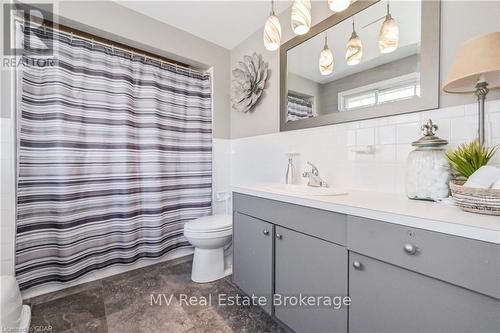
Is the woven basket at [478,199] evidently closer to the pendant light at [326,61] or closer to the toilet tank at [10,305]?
the pendant light at [326,61]

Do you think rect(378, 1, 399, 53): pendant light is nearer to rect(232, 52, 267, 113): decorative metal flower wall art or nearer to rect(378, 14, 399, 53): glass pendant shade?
rect(378, 14, 399, 53): glass pendant shade

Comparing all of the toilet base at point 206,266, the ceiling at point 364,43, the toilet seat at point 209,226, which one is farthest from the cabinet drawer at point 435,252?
the toilet base at point 206,266

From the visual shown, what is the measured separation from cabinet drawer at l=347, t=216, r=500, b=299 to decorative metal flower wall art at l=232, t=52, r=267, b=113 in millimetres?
1575

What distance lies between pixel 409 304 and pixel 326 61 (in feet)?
4.88

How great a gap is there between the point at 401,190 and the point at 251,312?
1172mm

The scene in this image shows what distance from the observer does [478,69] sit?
0.79m

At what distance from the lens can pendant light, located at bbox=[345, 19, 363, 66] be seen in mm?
1400

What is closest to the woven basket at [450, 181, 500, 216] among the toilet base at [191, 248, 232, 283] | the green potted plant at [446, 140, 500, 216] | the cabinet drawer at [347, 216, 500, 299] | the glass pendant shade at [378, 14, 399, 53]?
the green potted plant at [446, 140, 500, 216]

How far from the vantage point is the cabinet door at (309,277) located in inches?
36.4

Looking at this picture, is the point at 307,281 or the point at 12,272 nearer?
the point at 307,281

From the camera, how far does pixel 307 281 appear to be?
3.46ft

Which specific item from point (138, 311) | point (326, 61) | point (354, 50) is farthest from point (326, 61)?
point (138, 311)

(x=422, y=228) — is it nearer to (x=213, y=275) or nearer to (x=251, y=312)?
(x=251, y=312)

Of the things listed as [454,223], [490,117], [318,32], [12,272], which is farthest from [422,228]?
[12,272]
